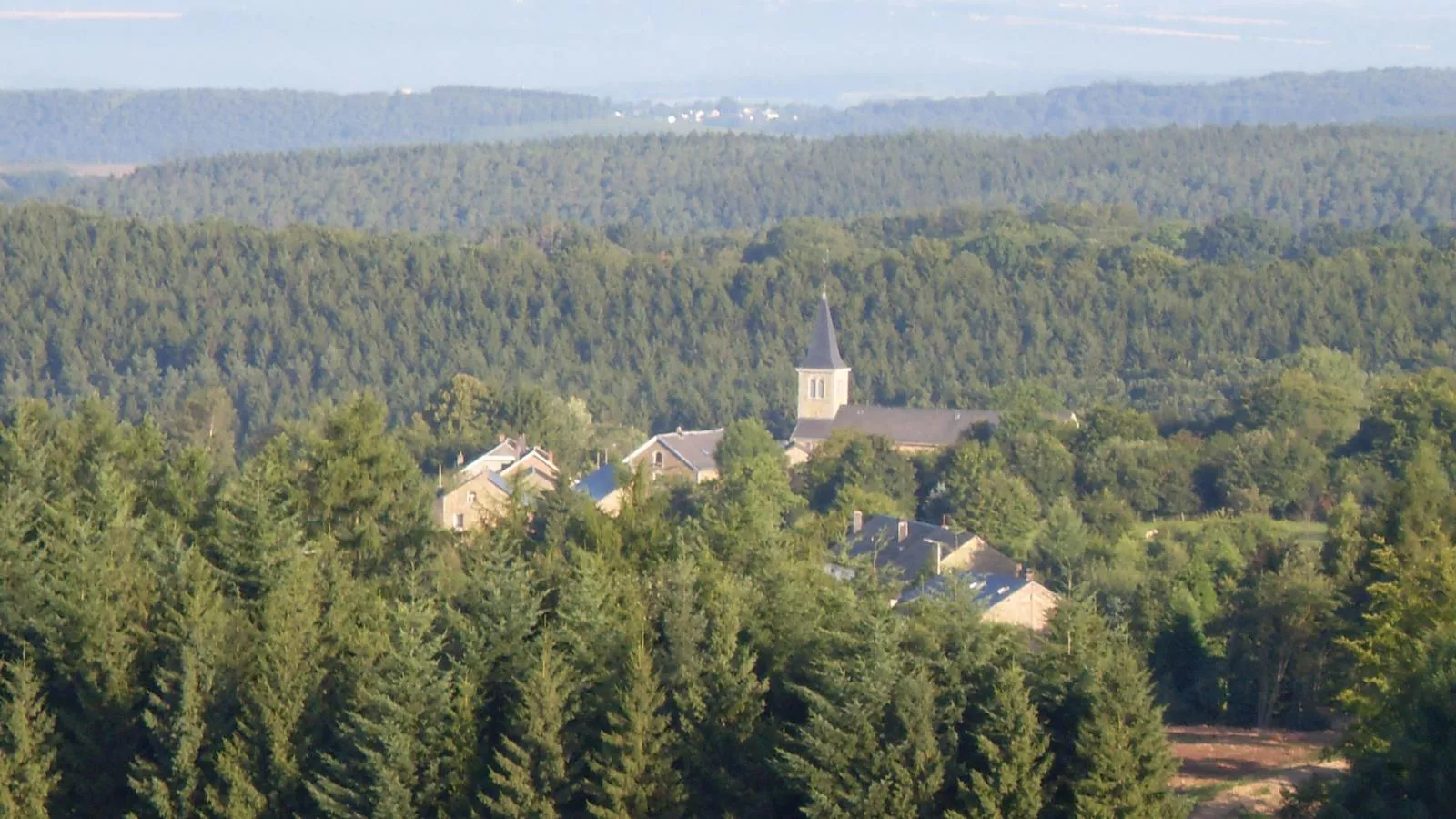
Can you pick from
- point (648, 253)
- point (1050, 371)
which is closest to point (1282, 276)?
point (1050, 371)

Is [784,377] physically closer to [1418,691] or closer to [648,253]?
[648,253]

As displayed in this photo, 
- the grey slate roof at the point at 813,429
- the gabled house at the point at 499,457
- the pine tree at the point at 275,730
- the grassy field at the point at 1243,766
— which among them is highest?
the pine tree at the point at 275,730

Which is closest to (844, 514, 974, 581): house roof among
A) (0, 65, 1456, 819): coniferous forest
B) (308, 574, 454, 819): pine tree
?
(0, 65, 1456, 819): coniferous forest

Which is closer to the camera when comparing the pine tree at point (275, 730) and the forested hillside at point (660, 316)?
the pine tree at point (275, 730)

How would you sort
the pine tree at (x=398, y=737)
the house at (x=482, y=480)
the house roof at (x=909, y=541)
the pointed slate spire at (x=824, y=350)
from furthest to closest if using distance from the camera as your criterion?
the pointed slate spire at (x=824, y=350) → the house at (x=482, y=480) → the house roof at (x=909, y=541) → the pine tree at (x=398, y=737)

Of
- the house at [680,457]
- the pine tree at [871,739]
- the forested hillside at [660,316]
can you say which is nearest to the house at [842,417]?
the house at [680,457]

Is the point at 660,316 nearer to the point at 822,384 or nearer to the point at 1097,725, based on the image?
the point at 822,384

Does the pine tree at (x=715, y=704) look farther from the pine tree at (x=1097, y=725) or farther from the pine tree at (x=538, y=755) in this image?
the pine tree at (x=1097, y=725)
